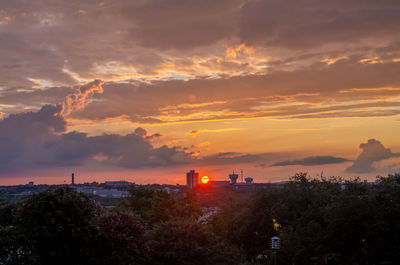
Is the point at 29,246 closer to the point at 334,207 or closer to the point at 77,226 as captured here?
the point at 77,226

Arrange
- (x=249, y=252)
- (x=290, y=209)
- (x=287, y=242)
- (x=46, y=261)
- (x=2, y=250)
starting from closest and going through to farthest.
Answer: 1. (x=2, y=250)
2. (x=46, y=261)
3. (x=287, y=242)
4. (x=290, y=209)
5. (x=249, y=252)

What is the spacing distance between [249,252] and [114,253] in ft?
85.8

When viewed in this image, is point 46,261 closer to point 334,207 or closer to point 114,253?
point 114,253

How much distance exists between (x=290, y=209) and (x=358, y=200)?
1256 centimetres

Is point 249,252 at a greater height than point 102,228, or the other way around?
point 102,228

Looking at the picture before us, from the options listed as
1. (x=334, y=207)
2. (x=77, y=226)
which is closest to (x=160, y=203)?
(x=334, y=207)

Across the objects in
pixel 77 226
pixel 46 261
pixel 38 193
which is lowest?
pixel 46 261

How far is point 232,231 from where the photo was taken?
5597 centimetres

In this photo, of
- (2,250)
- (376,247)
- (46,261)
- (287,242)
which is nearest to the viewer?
(2,250)

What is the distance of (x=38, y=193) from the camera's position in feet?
98.1

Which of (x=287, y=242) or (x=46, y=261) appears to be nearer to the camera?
(x=46, y=261)

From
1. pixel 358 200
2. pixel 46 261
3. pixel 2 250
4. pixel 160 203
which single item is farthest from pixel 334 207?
pixel 160 203

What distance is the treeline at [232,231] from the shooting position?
2883cm

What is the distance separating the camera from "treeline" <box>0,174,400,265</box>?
2883 centimetres
